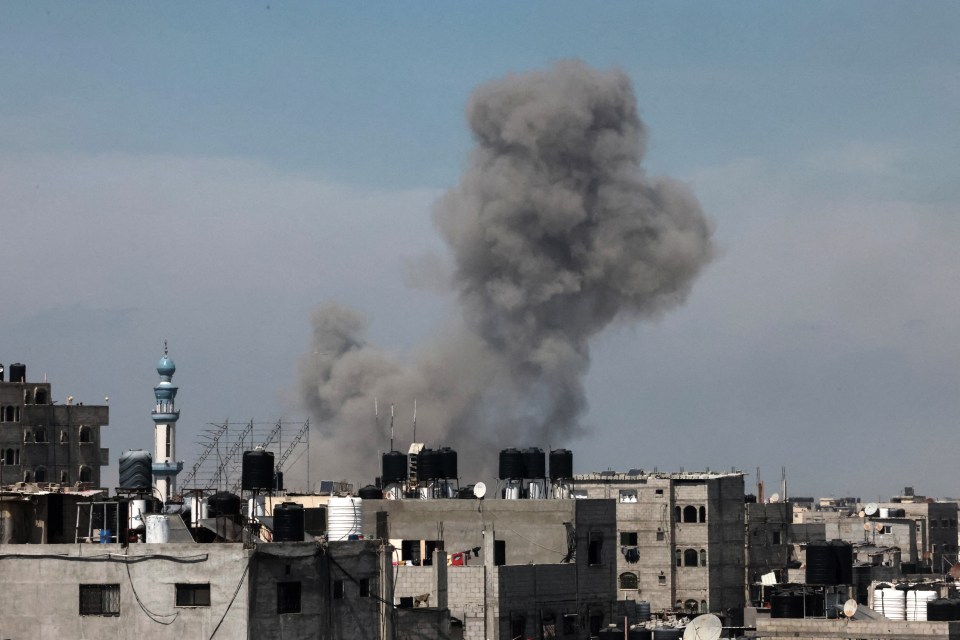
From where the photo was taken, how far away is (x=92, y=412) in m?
104

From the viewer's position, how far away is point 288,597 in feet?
130

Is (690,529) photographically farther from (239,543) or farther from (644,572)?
(239,543)

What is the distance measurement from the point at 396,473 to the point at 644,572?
2519cm

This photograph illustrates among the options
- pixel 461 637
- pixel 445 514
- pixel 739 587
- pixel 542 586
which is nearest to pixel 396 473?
pixel 445 514

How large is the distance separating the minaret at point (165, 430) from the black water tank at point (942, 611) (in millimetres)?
74625

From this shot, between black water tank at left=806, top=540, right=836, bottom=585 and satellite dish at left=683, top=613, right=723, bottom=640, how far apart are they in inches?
326

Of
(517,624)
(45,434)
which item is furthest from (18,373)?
(517,624)

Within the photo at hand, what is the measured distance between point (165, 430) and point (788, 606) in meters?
75.5

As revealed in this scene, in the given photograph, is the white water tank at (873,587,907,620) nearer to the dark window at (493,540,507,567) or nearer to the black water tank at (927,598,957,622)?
the black water tank at (927,598,957,622)

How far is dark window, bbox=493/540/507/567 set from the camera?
65325mm

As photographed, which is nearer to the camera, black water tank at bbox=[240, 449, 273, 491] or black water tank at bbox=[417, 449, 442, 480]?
black water tank at bbox=[240, 449, 273, 491]

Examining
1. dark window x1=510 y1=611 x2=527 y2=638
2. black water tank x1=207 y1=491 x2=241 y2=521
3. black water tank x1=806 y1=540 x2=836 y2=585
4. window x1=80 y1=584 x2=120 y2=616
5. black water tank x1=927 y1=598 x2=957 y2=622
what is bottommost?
dark window x1=510 y1=611 x2=527 y2=638

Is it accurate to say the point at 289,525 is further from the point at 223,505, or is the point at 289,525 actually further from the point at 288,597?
the point at 223,505

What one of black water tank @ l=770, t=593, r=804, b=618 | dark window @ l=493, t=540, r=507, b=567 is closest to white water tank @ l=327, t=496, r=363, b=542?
dark window @ l=493, t=540, r=507, b=567
